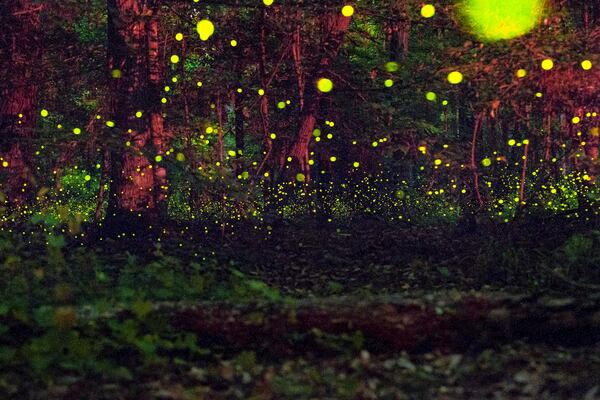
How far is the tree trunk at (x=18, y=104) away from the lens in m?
12.6

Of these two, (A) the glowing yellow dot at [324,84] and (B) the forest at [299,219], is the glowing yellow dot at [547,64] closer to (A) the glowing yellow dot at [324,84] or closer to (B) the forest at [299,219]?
(B) the forest at [299,219]

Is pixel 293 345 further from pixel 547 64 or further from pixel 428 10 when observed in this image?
pixel 428 10

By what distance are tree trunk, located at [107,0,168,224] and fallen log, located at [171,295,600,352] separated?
5.54 metres

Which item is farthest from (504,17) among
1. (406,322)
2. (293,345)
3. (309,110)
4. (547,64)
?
(293,345)

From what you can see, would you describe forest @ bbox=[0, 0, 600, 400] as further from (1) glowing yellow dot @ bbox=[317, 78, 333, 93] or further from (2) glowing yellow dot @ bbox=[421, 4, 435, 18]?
(2) glowing yellow dot @ bbox=[421, 4, 435, 18]

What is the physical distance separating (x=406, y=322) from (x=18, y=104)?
943 cm

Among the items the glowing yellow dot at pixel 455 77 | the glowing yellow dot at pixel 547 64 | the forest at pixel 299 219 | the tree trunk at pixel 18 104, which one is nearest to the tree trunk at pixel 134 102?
the forest at pixel 299 219

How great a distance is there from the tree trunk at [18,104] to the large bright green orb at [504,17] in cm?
692

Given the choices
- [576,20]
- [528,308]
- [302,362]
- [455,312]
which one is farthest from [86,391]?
[576,20]

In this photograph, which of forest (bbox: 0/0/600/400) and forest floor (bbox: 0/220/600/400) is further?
forest (bbox: 0/0/600/400)

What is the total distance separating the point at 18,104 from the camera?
13.0 metres

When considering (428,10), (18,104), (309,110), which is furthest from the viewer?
(309,110)

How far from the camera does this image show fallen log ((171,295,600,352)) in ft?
18.8

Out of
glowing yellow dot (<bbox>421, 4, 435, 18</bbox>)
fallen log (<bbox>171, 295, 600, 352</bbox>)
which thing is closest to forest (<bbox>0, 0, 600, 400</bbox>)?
fallen log (<bbox>171, 295, 600, 352</bbox>)
